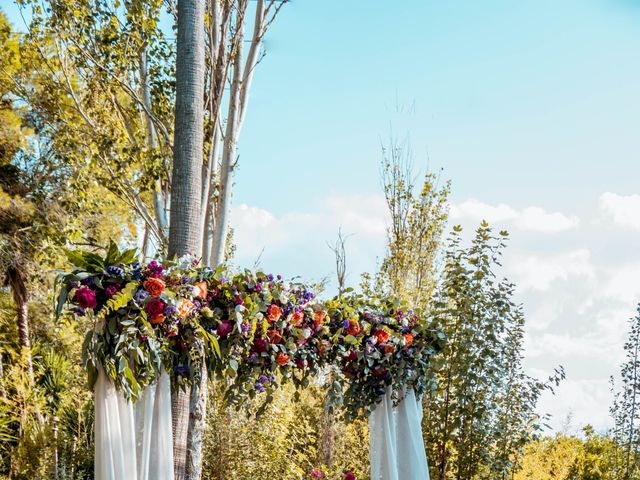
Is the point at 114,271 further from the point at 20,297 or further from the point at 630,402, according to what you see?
the point at 20,297

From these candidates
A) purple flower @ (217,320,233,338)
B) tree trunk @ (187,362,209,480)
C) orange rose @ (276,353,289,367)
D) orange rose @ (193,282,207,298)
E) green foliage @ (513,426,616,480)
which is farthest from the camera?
green foliage @ (513,426,616,480)

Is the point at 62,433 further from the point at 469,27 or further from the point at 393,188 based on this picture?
the point at 469,27

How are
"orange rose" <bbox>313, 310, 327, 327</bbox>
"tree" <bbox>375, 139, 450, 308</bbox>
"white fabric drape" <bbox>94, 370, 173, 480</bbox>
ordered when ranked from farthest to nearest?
"tree" <bbox>375, 139, 450, 308</bbox>
"orange rose" <bbox>313, 310, 327, 327</bbox>
"white fabric drape" <bbox>94, 370, 173, 480</bbox>

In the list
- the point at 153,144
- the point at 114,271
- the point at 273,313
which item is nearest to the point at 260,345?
the point at 273,313

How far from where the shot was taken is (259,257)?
7.86m

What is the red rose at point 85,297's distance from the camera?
125 inches

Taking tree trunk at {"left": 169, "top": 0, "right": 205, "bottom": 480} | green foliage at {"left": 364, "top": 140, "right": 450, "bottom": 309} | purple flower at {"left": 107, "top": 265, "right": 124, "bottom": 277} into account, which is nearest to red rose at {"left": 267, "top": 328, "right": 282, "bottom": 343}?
tree trunk at {"left": 169, "top": 0, "right": 205, "bottom": 480}

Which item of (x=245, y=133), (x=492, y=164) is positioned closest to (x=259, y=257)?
(x=245, y=133)

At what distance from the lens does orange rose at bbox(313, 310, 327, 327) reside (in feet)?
13.5

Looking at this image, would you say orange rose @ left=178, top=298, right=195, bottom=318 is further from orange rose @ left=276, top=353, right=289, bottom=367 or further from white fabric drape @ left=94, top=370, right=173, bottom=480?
orange rose @ left=276, top=353, right=289, bottom=367

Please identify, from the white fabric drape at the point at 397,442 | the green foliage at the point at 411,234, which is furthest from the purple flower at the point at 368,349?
the green foliage at the point at 411,234

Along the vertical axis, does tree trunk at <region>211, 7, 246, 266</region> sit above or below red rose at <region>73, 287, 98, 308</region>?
above

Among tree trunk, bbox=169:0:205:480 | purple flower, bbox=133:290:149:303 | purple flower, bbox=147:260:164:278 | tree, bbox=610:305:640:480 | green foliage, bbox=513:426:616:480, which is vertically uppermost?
tree trunk, bbox=169:0:205:480

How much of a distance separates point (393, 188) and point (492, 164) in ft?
12.3
